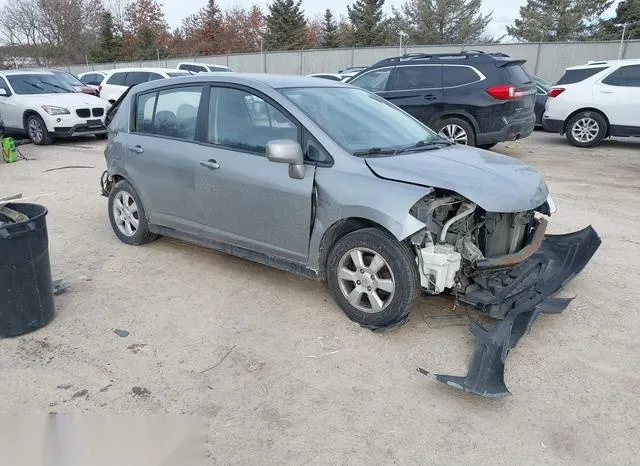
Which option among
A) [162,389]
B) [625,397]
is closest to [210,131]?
[162,389]

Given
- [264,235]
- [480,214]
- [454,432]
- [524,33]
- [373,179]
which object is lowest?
A: [454,432]

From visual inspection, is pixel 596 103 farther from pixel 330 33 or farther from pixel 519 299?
pixel 330 33

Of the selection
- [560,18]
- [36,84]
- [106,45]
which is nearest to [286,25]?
[106,45]

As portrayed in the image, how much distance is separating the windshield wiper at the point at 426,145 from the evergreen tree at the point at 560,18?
41.3 m

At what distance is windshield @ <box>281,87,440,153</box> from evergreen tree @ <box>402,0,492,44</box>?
43.0m

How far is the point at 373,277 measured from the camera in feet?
12.2

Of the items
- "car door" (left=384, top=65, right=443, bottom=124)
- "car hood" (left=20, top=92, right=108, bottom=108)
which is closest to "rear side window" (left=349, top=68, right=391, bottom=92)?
"car door" (left=384, top=65, right=443, bottom=124)

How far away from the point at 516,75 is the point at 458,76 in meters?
1.04

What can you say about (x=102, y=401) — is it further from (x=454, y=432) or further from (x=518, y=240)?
(x=518, y=240)

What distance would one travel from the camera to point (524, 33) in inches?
1693

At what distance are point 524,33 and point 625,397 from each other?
4580 centimetres

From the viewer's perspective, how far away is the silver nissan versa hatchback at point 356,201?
3.56 m

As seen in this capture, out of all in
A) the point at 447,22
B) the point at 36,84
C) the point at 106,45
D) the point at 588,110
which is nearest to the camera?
the point at 588,110

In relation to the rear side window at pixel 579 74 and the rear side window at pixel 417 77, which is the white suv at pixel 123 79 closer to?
the rear side window at pixel 417 77
